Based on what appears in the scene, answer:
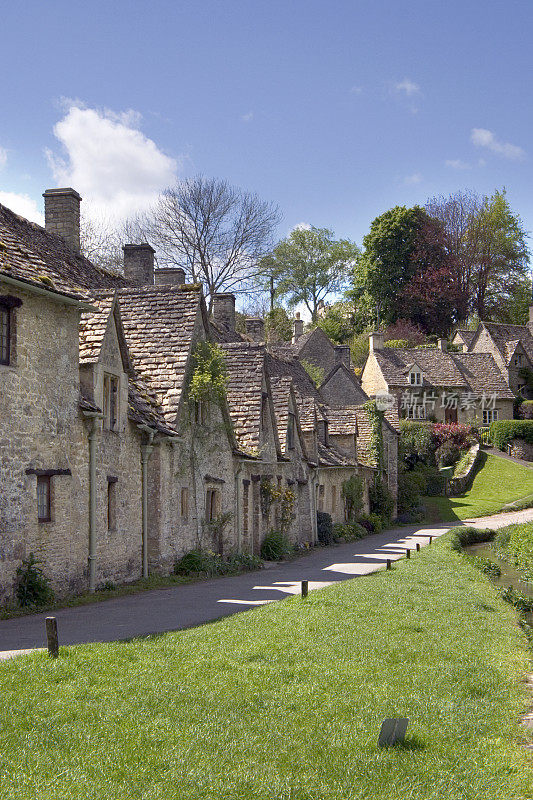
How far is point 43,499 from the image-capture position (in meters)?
16.5

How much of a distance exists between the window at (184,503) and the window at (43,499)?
6.88 m

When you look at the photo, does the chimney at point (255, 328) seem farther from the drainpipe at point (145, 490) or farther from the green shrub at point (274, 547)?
the drainpipe at point (145, 490)

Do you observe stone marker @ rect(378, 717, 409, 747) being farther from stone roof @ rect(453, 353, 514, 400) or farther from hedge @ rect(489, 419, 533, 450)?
stone roof @ rect(453, 353, 514, 400)

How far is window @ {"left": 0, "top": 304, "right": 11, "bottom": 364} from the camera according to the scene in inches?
607

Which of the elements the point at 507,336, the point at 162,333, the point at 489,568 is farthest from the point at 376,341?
the point at 162,333

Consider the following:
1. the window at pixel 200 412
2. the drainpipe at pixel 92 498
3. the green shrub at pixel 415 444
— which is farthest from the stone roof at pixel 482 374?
the drainpipe at pixel 92 498

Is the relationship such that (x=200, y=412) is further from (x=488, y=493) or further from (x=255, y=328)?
(x=488, y=493)

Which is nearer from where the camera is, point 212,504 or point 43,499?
point 43,499

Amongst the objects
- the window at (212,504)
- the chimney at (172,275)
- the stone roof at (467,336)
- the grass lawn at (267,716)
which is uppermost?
the stone roof at (467,336)

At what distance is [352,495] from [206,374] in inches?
941

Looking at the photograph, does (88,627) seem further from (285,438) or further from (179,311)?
(285,438)

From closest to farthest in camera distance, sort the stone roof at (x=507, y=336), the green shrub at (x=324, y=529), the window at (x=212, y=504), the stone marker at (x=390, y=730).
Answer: the stone marker at (x=390, y=730)
the window at (x=212, y=504)
the green shrub at (x=324, y=529)
the stone roof at (x=507, y=336)

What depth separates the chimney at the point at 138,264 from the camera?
29625 mm

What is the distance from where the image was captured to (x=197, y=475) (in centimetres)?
2414
